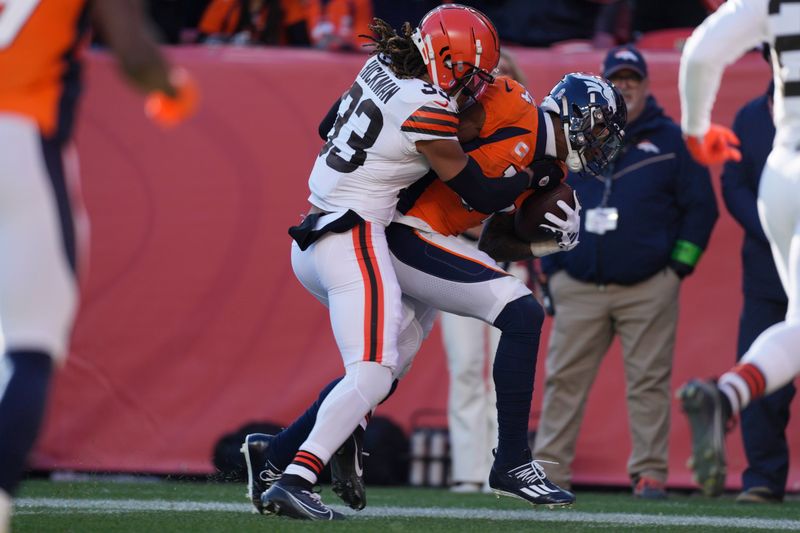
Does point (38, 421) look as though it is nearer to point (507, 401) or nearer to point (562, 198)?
point (507, 401)

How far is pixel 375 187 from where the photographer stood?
439cm

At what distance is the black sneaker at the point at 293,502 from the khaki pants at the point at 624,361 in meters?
2.44

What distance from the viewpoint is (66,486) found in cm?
620

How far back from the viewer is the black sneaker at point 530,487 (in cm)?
435

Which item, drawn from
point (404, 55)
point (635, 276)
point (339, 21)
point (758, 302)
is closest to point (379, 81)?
point (404, 55)

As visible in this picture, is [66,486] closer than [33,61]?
No

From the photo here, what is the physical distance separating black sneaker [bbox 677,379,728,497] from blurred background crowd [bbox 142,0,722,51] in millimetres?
4708

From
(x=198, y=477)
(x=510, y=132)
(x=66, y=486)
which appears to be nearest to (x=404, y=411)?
(x=198, y=477)

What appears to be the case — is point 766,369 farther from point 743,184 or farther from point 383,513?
point 743,184

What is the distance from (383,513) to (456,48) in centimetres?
167

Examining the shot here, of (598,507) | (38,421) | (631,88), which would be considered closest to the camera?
(38,421)

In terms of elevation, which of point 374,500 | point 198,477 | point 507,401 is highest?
point 507,401

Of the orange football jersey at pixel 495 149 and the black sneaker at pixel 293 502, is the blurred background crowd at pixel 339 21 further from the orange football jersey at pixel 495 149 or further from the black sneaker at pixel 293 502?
the black sneaker at pixel 293 502

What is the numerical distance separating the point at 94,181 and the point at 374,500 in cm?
264
